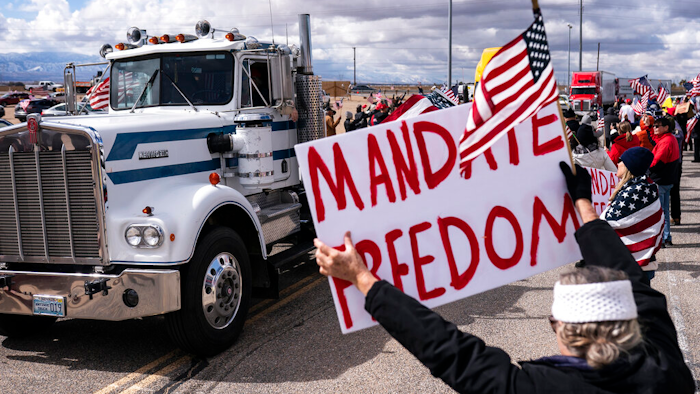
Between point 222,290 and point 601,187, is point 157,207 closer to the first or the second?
point 222,290

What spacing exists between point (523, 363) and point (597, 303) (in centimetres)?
33

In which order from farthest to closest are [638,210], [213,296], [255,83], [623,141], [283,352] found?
[623,141], [255,83], [283,352], [213,296], [638,210]

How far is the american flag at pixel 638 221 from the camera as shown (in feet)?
16.3

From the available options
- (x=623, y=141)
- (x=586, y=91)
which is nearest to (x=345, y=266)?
(x=623, y=141)

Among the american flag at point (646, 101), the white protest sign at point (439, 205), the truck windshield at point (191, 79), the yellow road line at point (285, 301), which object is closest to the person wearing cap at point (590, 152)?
the yellow road line at point (285, 301)

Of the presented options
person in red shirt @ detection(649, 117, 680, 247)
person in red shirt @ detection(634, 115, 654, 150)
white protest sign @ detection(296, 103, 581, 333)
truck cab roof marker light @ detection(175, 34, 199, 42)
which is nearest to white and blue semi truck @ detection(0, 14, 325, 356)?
truck cab roof marker light @ detection(175, 34, 199, 42)

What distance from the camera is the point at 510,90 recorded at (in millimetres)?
2926

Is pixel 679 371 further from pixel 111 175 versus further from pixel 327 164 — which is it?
pixel 111 175

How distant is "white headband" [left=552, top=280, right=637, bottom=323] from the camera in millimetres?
1989

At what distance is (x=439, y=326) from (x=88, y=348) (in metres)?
4.77

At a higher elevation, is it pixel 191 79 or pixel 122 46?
pixel 122 46

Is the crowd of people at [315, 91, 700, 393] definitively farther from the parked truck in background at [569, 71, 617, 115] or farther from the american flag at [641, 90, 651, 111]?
the parked truck in background at [569, 71, 617, 115]

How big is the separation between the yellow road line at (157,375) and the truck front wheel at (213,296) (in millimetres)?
156

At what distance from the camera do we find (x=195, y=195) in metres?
5.63
